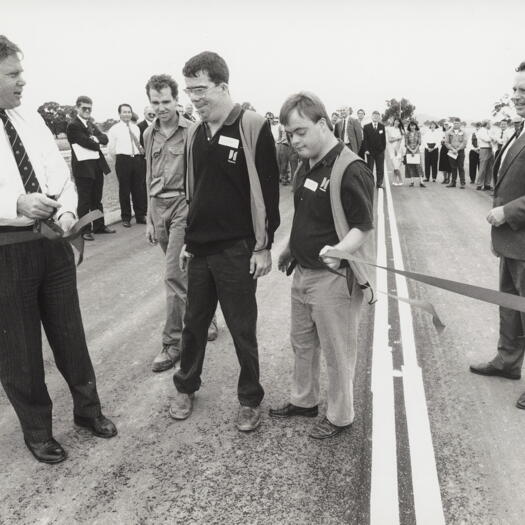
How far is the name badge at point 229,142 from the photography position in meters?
3.17

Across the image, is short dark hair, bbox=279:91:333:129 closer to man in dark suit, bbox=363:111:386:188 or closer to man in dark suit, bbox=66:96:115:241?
man in dark suit, bbox=66:96:115:241

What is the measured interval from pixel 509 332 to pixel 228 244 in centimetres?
225

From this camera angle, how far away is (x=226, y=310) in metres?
3.41

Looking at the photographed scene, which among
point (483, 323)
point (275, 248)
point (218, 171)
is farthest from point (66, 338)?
point (275, 248)

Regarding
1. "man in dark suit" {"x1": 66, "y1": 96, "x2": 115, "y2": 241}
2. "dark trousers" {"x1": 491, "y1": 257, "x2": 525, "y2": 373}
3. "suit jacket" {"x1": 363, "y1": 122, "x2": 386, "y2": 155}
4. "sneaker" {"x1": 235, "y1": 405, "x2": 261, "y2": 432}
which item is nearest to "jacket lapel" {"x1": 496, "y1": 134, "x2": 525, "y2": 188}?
"dark trousers" {"x1": 491, "y1": 257, "x2": 525, "y2": 373}

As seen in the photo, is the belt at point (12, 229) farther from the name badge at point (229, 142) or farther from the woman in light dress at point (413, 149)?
the woman in light dress at point (413, 149)

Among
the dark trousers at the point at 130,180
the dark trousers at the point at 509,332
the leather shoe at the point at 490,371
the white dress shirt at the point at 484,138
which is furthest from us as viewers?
the white dress shirt at the point at 484,138

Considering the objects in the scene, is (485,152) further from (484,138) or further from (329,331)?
(329,331)

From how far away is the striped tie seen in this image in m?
2.91

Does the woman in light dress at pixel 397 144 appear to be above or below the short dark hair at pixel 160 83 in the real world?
below

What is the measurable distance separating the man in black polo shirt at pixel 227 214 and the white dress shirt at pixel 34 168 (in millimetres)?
754

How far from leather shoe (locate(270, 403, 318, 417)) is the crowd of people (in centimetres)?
1

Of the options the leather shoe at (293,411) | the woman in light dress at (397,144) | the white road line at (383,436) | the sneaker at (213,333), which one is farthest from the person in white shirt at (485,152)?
the leather shoe at (293,411)

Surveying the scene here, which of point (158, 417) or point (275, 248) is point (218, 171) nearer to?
point (158, 417)
